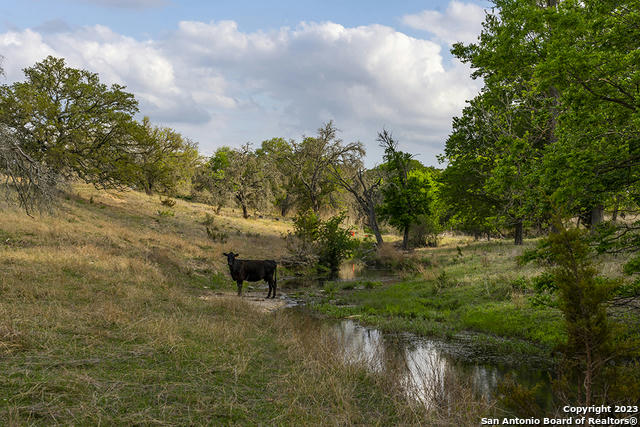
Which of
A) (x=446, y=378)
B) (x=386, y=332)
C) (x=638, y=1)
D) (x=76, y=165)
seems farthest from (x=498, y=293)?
(x=76, y=165)

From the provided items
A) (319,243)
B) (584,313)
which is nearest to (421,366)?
(584,313)

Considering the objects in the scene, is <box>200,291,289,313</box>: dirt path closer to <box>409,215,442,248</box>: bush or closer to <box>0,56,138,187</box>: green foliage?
<box>0,56,138,187</box>: green foliage

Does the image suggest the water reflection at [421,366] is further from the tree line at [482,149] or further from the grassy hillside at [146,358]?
the tree line at [482,149]

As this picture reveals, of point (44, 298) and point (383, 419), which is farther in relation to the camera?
point (44, 298)

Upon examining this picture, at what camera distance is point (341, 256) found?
29672 mm

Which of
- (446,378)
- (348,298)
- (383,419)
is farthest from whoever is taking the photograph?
(348,298)

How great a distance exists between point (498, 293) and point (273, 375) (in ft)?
36.2

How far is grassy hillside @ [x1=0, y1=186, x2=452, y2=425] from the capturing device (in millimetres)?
5652

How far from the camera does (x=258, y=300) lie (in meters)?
18.0

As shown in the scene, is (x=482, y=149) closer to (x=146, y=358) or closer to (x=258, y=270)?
(x=258, y=270)

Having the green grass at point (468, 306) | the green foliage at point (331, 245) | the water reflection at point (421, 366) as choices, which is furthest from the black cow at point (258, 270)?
the green foliage at point (331, 245)

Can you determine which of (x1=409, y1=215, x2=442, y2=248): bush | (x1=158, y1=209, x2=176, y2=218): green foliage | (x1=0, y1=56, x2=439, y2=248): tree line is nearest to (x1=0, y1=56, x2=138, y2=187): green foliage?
(x1=0, y1=56, x2=439, y2=248): tree line

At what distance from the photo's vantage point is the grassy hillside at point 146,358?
5652mm

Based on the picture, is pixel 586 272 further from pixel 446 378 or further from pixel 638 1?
pixel 638 1
